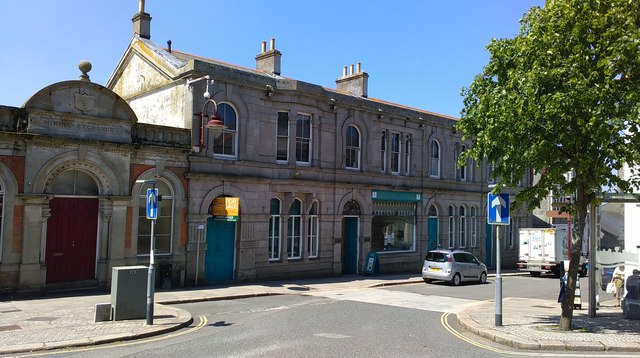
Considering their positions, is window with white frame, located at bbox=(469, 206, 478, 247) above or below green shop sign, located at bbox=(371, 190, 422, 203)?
below

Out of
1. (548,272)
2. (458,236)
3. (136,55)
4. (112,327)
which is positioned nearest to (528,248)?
(548,272)

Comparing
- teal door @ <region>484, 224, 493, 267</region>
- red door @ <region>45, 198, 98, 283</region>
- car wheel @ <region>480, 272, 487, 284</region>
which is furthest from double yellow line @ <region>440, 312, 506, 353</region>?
teal door @ <region>484, 224, 493, 267</region>

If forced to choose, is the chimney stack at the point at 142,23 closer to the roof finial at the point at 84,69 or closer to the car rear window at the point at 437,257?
the roof finial at the point at 84,69

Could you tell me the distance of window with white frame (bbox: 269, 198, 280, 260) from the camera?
77.0ft

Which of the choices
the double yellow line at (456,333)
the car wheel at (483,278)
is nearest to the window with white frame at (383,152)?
the car wheel at (483,278)

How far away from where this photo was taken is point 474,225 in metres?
34.4

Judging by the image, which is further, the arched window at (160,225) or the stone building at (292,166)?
the stone building at (292,166)

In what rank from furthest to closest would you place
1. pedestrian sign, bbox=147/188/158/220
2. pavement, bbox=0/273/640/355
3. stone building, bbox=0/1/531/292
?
stone building, bbox=0/1/531/292 < pedestrian sign, bbox=147/188/158/220 < pavement, bbox=0/273/640/355

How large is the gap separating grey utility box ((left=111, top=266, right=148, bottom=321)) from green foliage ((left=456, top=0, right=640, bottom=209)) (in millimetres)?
8686

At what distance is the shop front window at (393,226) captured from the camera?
28516 mm

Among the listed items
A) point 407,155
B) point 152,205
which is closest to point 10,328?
point 152,205

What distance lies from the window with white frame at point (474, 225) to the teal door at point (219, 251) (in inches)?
696

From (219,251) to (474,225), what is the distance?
18771 millimetres

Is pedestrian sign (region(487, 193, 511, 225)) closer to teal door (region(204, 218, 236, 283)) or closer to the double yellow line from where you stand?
the double yellow line
